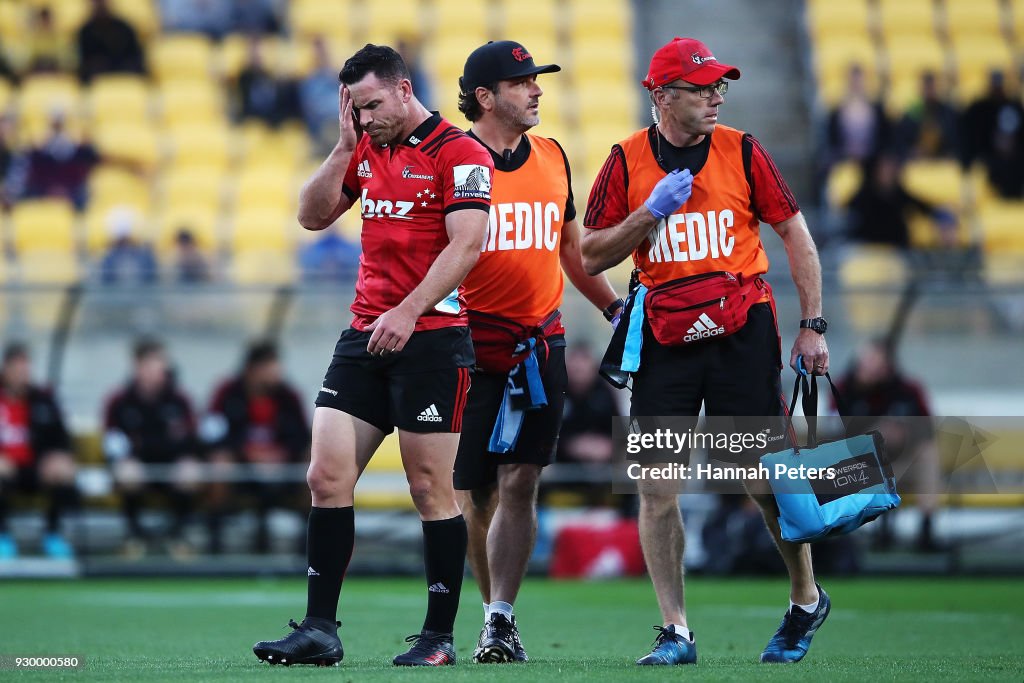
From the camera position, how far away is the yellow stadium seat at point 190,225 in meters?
15.0

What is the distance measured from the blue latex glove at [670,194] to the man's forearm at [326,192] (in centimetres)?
116

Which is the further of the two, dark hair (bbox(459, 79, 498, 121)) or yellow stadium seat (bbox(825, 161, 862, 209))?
yellow stadium seat (bbox(825, 161, 862, 209))

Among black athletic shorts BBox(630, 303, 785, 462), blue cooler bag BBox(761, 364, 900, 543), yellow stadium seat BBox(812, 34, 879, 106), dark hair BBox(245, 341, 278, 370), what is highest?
yellow stadium seat BBox(812, 34, 879, 106)

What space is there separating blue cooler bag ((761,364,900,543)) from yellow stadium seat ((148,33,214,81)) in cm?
1296

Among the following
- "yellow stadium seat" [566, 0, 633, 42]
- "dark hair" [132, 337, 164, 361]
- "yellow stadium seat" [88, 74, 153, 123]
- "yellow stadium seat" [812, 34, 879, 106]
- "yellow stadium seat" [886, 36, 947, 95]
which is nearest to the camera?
"dark hair" [132, 337, 164, 361]

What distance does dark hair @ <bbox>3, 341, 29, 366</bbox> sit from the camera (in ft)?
42.3

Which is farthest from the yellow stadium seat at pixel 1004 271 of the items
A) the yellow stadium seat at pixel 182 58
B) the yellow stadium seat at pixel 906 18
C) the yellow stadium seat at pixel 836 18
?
the yellow stadium seat at pixel 182 58

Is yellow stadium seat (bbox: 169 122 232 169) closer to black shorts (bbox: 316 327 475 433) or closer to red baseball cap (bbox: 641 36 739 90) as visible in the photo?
red baseball cap (bbox: 641 36 739 90)

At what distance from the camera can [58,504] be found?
13.0 m

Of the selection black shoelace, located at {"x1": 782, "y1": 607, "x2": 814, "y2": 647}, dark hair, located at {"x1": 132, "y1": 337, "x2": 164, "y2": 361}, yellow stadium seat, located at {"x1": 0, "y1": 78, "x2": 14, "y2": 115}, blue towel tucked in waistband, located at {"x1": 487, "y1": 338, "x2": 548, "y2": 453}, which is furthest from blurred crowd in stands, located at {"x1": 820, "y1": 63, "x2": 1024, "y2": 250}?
black shoelace, located at {"x1": 782, "y1": 607, "x2": 814, "y2": 647}

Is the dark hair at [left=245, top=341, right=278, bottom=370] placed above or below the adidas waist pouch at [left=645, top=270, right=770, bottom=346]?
below

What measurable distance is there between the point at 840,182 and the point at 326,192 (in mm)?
11199

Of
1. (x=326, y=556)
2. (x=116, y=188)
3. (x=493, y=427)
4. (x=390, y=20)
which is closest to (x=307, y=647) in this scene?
(x=326, y=556)

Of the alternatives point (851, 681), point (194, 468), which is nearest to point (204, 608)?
point (194, 468)
